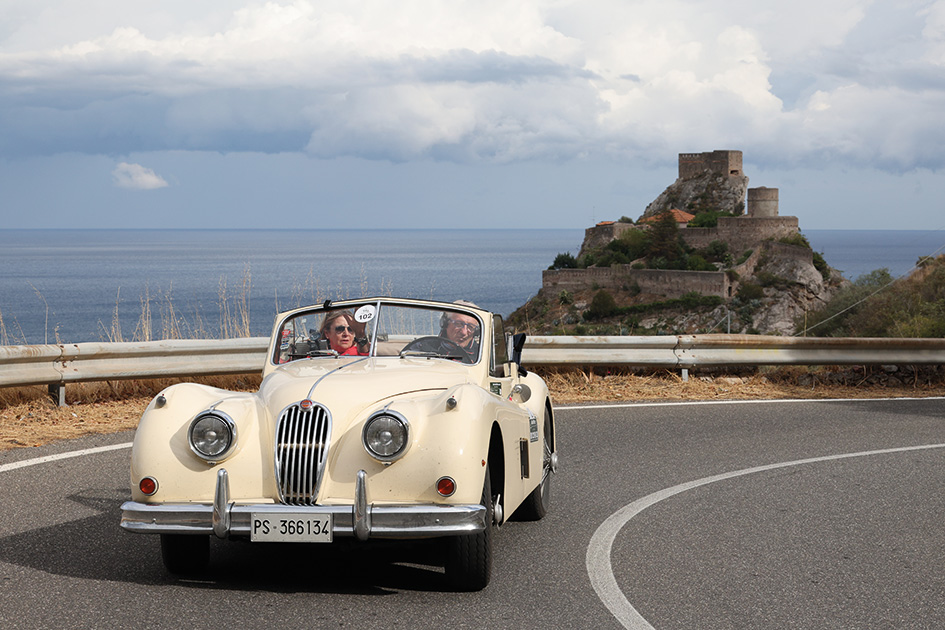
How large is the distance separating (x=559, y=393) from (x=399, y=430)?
7851 mm

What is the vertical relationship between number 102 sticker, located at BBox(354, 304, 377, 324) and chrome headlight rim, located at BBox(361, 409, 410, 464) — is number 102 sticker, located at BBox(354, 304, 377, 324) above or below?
above

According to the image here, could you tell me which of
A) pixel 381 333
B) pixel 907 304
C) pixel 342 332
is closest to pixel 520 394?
pixel 381 333

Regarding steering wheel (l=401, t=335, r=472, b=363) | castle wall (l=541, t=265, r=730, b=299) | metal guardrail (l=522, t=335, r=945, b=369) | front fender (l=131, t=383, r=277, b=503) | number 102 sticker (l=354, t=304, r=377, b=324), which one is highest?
number 102 sticker (l=354, t=304, r=377, b=324)

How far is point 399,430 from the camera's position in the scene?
4.92 m

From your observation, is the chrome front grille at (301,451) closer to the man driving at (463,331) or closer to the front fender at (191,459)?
the front fender at (191,459)

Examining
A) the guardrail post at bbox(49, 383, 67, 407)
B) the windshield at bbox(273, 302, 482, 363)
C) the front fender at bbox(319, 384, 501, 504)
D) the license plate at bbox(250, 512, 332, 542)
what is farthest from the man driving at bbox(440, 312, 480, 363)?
the guardrail post at bbox(49, 383, 67, 407)

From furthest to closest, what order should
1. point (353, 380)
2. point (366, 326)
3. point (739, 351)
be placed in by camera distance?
1. point (739, 351)
2. point (366, 326)
3. point (353, 380)

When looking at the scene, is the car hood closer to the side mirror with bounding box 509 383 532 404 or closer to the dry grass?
the side mirror with bounding box 509 383 532 404

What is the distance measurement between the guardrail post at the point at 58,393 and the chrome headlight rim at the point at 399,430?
260 inches

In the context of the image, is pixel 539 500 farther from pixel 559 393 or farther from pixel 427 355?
pixel 559 393

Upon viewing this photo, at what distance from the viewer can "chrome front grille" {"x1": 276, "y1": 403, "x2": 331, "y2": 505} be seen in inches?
191

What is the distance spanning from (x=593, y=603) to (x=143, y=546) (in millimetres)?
2650

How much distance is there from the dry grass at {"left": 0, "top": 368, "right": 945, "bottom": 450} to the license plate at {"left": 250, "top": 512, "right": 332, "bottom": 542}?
505cm

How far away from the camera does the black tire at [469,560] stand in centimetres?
493
